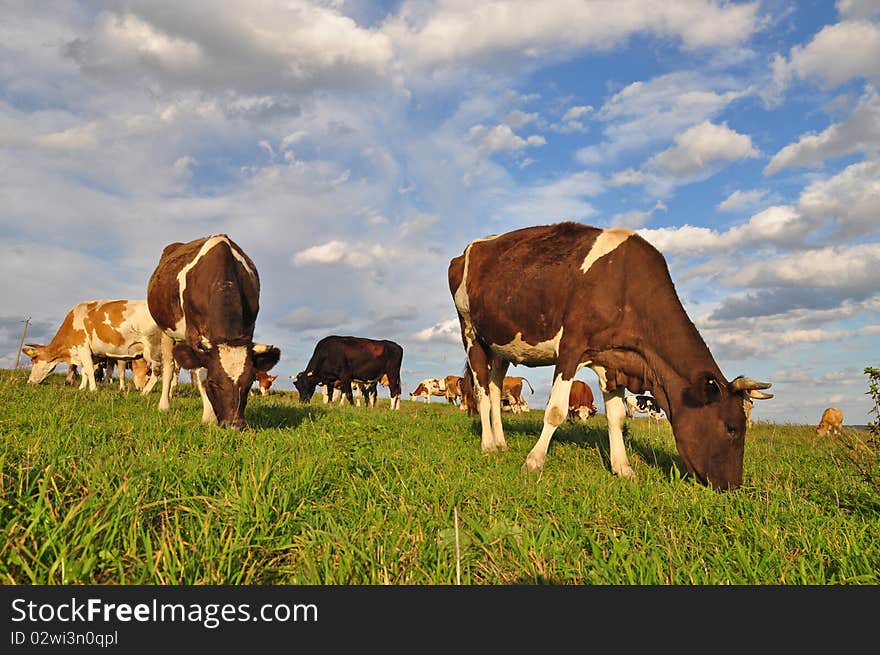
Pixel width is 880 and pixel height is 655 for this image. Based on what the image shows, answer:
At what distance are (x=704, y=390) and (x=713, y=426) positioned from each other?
0.45 metres

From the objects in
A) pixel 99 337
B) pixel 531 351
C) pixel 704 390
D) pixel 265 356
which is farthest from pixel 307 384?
pixel 704 390

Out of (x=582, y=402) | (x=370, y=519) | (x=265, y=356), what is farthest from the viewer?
(x=582, y=402)

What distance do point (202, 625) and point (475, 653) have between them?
1.25 m

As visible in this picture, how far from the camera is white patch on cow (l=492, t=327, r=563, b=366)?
8203 mm

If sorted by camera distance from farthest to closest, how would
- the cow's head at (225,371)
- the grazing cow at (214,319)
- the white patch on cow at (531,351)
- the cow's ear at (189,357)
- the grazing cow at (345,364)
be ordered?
1. the grazing cow at (345,364)
2. the cow's ear at (189,357)
3. the grazing cow at (214,319)
4. the cow's head at (225,371)
5. the white patch on cow at (531,351)

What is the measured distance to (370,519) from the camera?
163 inches

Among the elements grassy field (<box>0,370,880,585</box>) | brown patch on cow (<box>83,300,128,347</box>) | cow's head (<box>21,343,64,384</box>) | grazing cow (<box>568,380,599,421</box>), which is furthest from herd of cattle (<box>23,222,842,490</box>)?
grazing cow (<box>568,380,599,421</box>)

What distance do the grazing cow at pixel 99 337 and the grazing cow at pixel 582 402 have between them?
23.2 m

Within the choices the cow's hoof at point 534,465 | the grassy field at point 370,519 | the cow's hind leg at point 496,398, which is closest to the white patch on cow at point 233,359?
the grassy field at point 370,519

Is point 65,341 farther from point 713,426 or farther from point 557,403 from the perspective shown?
point 713,426

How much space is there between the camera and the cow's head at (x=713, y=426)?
22.4 ft

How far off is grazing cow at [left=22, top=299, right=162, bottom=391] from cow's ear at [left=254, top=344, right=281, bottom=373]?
33.8ft

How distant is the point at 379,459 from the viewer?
20.1 ft

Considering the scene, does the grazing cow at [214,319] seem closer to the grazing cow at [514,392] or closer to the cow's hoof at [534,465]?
the cow's hoof at [534,465]
